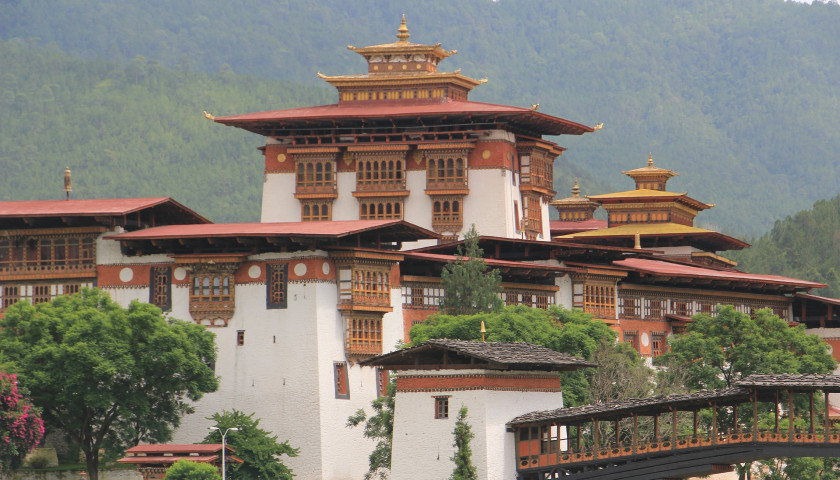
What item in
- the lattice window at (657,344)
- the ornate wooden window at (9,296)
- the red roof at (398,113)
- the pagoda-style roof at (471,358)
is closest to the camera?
the pagoda-style roof at (471,358)

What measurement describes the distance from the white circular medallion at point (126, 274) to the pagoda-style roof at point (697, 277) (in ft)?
84.4

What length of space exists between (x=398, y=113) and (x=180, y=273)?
23914 millimetres

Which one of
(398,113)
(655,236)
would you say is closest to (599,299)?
(398,113)

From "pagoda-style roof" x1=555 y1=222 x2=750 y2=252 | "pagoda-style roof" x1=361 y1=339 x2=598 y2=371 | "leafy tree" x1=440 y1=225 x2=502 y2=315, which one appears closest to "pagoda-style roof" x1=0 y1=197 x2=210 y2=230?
"leafy tree" x1=440 y1=225 x2=502 y2=315

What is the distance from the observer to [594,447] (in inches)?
2432

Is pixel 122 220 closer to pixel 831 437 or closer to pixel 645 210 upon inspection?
pixel 831 437

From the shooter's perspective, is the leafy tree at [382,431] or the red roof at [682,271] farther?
the red roof at [682,271]

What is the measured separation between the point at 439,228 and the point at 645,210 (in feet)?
80.4

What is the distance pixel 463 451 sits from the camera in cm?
6147

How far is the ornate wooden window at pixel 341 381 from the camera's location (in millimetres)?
75875

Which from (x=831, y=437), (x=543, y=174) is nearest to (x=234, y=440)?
(x=831, y=437)

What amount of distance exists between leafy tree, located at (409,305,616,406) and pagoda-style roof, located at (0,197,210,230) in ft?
40.2

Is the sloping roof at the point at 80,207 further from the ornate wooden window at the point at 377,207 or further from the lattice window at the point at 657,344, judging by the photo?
the lattice window at the point at 657,344

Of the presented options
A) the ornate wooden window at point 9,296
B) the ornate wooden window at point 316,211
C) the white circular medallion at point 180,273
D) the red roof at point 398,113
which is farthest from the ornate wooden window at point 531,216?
the ornate wooden window at point 9,296
